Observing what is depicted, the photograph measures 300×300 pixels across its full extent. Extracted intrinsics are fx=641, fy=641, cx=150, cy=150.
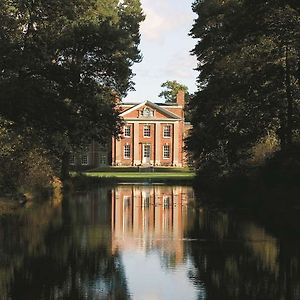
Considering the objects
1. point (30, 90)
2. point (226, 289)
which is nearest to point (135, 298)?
point (226, 289)

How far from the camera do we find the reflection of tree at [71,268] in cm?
1096

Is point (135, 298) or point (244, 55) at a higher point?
point (244, 55)

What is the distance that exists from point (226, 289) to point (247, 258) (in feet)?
12.5

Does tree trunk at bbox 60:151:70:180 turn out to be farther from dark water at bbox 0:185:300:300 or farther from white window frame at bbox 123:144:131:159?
white window frame at bbox 123:144:131:159

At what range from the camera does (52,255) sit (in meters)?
15.2

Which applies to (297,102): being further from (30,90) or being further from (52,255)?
(52,255)

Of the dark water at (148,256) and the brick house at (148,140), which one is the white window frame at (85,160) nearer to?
the brick house at (148,140)

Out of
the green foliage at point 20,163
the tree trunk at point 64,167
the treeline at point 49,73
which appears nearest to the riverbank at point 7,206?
the green foliage at point 20,163

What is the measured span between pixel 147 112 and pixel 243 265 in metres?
90.4

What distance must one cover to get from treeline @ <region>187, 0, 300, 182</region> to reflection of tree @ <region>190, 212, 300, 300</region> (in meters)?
10.3

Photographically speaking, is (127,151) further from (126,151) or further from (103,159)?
(103,159)

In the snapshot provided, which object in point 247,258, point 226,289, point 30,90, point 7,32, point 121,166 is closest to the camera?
point 226,289

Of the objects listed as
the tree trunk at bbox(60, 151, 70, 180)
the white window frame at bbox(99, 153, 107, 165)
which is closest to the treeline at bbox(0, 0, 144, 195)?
the tree trunk at bbox(60, 151, 70, 180)

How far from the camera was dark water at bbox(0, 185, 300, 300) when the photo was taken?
1125 centimetres
